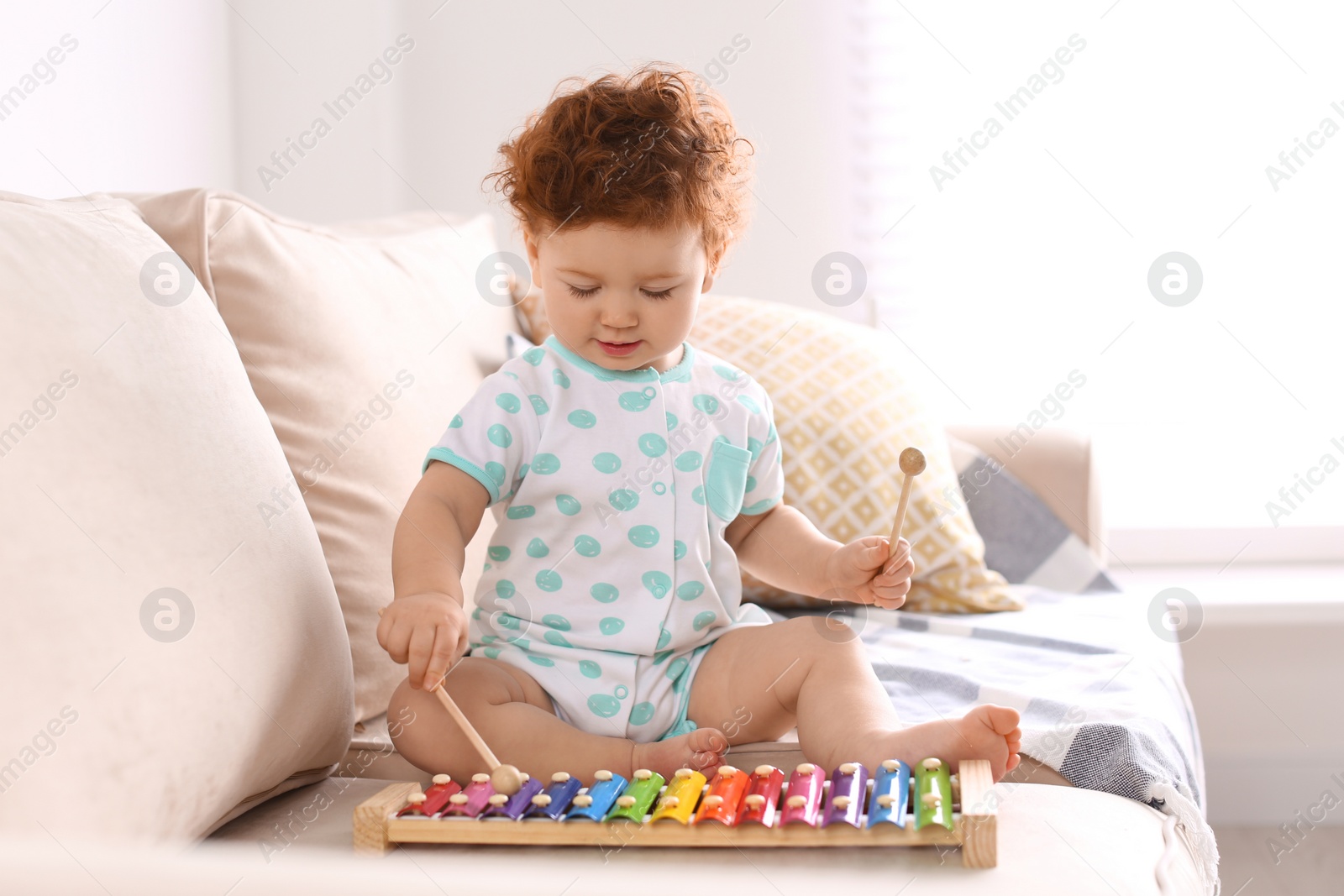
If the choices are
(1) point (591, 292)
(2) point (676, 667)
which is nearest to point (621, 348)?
(1) point (591, 292)

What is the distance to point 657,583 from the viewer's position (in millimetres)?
899

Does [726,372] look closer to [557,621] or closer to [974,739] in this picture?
[557,621]

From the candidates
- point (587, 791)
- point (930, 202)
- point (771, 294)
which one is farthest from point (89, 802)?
point (930, 202)

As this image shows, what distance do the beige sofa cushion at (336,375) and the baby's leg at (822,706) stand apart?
302 mm

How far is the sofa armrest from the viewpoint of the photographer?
1624mm

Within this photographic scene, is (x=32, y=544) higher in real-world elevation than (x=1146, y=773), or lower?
lower

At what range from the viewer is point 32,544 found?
57 cm

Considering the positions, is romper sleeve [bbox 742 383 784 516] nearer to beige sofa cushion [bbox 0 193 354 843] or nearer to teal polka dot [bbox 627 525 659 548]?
teal polka dot [bbox 627 525 659 548]

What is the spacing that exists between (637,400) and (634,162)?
197 mm

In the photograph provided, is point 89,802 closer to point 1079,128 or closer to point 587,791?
point 587,791

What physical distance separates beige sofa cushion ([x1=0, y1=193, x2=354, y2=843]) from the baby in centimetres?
10

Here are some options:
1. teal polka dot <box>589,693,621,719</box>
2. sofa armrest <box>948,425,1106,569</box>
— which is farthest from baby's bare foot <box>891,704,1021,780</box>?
sofa armrest <box>948,425,1106,569</box>

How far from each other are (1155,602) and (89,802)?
1.43 meters

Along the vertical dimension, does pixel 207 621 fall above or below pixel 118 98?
above
